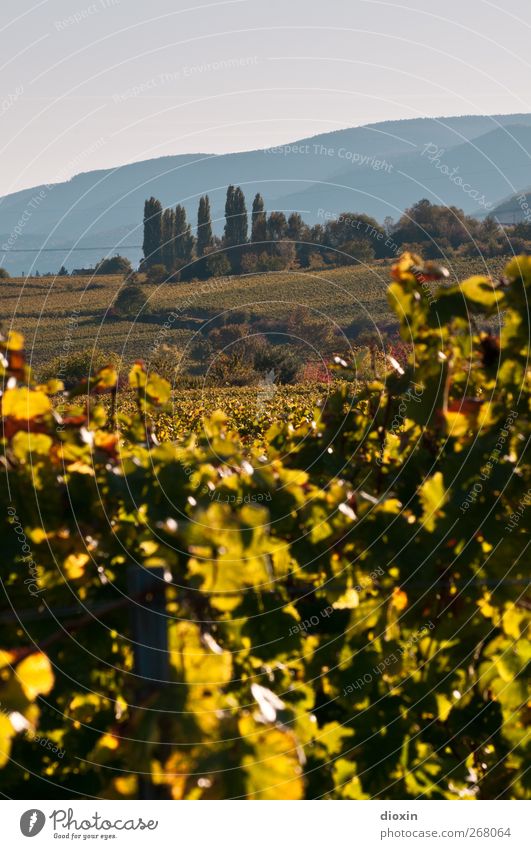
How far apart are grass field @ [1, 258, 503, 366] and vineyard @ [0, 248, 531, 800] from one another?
31.2 meters

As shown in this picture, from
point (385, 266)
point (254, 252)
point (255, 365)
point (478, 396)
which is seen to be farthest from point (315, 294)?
point (478, 396)

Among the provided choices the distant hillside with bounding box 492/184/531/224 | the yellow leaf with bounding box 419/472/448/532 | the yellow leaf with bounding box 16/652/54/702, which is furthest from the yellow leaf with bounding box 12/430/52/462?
the distant hillside with bounding box 492/184/531/224

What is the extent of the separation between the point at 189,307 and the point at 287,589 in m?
44.6

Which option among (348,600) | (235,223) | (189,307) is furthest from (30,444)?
(235,223)

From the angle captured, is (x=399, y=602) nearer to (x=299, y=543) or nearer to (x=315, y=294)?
(x=299, y=543)

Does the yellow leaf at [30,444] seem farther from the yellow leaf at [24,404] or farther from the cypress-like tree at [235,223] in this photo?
the cypress-like tree at [235,223]

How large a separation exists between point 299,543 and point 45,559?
23.1 inches

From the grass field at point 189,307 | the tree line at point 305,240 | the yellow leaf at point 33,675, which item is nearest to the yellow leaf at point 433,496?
the yellow leaf at point 33,675

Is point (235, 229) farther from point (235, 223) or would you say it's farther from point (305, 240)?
point (305, 240)

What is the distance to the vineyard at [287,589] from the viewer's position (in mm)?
1797

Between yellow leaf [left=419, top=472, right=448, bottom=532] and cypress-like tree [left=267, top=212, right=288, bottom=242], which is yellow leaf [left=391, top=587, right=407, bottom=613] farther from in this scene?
cypress-like tree [left=267, top=212, right=288, bottom=242]

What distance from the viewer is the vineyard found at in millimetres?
1797

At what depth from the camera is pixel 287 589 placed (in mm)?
2102

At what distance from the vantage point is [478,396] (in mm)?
2432
